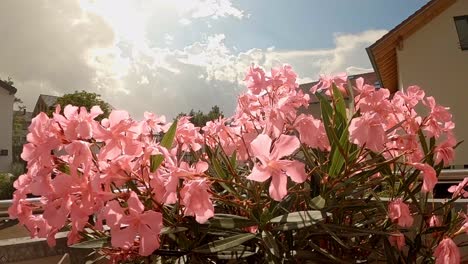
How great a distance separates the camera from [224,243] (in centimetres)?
89

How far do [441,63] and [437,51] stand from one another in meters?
0.29

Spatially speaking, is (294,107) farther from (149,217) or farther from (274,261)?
(149,217)

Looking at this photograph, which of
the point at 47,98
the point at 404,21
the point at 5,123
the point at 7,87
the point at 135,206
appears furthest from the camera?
the point at 47,98

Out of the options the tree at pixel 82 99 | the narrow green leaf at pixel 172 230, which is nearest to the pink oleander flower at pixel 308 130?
the narrow green leaf at pixel 172 230

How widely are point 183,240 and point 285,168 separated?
1.02 feet

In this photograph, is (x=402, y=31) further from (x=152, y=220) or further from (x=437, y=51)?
(x=152, y=220)

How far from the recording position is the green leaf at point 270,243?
32.9 inches

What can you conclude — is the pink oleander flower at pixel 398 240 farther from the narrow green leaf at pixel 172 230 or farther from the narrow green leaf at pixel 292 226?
the narrow green leaf at pixel 172 230

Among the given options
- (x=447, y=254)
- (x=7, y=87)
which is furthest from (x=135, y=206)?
(x=7, y=87)

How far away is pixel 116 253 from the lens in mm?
981

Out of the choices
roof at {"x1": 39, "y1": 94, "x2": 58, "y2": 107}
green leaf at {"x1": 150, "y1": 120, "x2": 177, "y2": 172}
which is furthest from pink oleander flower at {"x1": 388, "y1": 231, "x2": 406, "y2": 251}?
roof at {"x1": 39, "y1": 94, "x2": 58, "y2": 107}

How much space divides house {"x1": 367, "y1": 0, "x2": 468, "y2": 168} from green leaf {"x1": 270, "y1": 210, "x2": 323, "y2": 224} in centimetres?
933

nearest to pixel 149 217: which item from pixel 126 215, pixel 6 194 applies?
pixel 126 215

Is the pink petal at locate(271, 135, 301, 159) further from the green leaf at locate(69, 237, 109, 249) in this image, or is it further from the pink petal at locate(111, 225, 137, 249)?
the green leaf at locate(69, 237, 109, 249)
